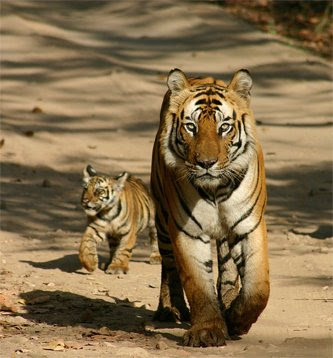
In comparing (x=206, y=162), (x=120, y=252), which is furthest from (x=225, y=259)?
(x=120, y=252)

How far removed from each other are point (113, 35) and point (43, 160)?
10.4m

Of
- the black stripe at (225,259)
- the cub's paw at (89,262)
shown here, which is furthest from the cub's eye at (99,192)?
the black stripe at (225,259)

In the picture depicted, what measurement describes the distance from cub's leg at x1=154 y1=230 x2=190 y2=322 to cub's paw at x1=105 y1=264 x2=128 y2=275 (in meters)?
2.05

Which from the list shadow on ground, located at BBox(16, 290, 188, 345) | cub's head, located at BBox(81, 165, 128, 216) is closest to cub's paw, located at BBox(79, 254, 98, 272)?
cub's head, located at BBox(81, 165, 128, 216)

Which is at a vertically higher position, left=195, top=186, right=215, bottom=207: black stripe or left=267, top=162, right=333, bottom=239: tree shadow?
left=195, top=186, right=215, bottom=207: black stripe

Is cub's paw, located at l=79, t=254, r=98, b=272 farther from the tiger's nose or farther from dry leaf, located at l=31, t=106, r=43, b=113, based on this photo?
dry leaf, located at l=31, t=106, r=43, b=113

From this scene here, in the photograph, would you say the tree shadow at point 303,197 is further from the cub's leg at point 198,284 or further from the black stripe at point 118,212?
the cub's leg at point 198,284

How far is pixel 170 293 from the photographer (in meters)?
7.41

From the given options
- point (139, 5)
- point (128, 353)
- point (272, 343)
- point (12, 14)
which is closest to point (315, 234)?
point (272, 343)

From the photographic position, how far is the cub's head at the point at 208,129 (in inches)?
245

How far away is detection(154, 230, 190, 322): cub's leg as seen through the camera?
24.2 feet

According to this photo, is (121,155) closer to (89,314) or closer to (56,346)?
(89,314)

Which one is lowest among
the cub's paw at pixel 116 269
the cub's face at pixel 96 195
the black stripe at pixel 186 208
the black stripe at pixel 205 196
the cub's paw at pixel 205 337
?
the cub's paw at pixel 116 269

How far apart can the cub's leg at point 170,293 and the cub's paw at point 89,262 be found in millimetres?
1976
